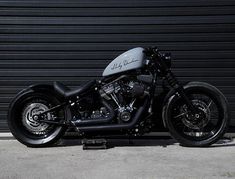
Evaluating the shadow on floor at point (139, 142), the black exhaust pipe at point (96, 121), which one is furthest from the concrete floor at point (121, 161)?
the black exhaust pipe at point (96, 121)

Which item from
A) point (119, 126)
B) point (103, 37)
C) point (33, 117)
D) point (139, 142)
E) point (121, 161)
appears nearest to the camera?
point (121, 161)

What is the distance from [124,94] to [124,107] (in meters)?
0.18

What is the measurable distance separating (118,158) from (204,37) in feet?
8.09

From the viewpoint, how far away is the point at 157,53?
7.37 metres

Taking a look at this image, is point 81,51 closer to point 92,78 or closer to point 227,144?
point 92,78

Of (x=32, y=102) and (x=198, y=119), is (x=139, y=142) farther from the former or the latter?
(x=32, y=102)

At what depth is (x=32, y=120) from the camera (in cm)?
763

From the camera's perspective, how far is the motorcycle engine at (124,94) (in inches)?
290

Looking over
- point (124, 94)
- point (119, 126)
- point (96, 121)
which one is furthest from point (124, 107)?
point (96, 121)

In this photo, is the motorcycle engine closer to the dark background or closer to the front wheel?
the front wheel

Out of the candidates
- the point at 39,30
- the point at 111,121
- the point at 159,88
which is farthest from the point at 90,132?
the point at 39,30

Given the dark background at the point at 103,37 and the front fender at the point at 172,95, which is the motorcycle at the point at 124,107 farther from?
the dark background at the point at 103,37

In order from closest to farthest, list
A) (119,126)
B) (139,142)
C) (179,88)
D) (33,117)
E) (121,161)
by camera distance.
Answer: (121,161)
(119,126)
(179,88)
(33,117)
(139,142)

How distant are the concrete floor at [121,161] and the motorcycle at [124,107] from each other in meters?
0.23
